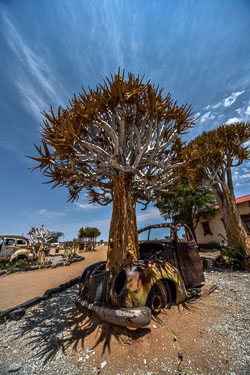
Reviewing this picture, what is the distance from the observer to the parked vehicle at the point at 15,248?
14495mm

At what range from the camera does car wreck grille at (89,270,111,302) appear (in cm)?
304

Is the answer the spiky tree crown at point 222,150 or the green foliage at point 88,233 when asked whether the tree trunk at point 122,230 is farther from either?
the green foliage at point 88,233

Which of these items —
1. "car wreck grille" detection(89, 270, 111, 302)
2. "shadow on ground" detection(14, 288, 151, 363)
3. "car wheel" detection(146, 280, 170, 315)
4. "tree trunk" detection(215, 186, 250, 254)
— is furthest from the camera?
"tree trunk" detection(215, 186, 250, 254)

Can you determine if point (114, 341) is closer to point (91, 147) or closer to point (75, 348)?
point (75, 348)

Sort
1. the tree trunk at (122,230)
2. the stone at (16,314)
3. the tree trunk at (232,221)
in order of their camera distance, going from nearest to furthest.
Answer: the stone at (16,314), the tree trunk at (122,230), the tree trunk at (232,221)

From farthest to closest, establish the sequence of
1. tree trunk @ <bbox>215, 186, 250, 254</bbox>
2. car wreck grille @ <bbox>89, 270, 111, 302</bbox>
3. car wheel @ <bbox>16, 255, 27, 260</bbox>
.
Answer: car wheel @ <bbox>16, 255, 27, 260</bbox> → tree trunk @ <bbox>215, 186, 250, 254</bbox> → car wreck grille @ <bbox>89, 270, 111, 302</bbox>

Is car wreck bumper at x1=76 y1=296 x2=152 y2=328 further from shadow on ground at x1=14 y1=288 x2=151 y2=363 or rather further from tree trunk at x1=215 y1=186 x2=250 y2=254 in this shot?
tree trunk at x1=215 y1=186 x2=250 y2=254

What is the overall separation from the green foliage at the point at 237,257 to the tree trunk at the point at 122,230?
6589 mm

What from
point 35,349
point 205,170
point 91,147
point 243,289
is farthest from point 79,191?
point 205,170

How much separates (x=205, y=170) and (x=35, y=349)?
36.9ft

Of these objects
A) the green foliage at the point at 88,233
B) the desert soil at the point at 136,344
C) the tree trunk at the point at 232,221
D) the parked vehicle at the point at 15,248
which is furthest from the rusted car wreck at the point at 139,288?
the green foliage at the point at 88,233

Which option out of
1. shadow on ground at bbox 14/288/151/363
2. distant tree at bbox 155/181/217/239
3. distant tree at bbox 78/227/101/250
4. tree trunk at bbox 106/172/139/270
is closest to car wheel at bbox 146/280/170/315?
shadow on ground at bbox 14/288/151/363

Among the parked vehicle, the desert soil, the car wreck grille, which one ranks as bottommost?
the desert soil

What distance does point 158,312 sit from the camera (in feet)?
10.4
